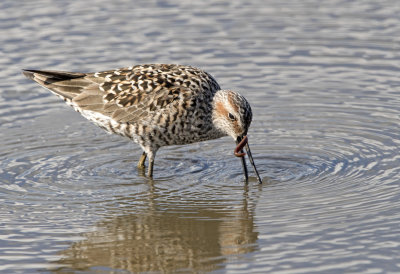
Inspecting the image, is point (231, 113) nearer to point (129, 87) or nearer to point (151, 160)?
point (151, 160)

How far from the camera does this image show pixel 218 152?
1212 centimetres

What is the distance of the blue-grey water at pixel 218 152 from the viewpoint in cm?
863

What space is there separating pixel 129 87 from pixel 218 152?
1.79 m

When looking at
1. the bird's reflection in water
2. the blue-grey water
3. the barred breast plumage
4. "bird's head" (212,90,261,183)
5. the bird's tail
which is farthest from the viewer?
the bird's tail

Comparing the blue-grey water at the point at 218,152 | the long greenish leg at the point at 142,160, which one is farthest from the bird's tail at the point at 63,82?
the long greenish leg at the point at 142,160

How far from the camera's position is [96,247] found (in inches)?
347

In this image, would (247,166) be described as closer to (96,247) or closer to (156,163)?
(156,163)

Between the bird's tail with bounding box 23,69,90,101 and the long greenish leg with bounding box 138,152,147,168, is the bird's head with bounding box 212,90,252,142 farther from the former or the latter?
the bird's tail with bounding box 23,69,90,101

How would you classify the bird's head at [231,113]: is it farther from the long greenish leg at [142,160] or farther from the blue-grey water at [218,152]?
the long greenish leg at [142,160]

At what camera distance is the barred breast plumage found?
11055mm

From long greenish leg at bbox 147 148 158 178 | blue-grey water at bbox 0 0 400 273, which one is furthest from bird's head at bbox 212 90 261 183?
long greenish leg at bbox 147 148 158 178

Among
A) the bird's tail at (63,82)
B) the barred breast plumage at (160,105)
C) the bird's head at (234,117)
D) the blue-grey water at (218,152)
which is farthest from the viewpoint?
the bird's tail at (63,82)

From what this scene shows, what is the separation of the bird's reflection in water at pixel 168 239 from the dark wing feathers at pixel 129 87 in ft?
5.40

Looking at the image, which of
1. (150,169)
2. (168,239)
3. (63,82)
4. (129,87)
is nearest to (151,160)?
(150,169)
